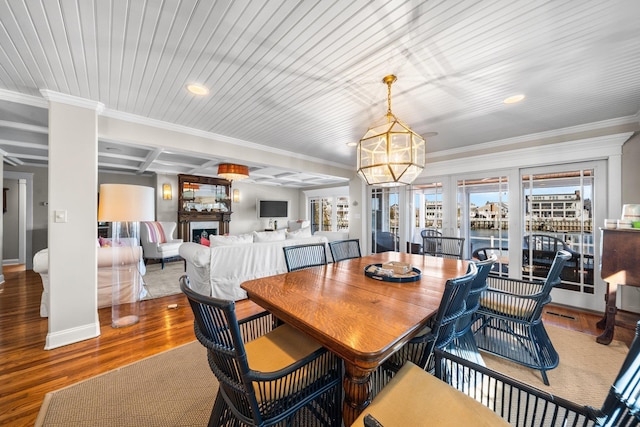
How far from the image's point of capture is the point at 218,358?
1.04 m

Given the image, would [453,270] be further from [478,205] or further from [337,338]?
[478,205]

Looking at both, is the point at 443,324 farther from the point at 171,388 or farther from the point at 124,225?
the point at 124,225

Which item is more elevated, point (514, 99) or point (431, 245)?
point (514, 99)

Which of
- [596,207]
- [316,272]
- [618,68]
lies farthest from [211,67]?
[596,207]

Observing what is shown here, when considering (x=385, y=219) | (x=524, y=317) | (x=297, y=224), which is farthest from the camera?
(x=297, y=224)

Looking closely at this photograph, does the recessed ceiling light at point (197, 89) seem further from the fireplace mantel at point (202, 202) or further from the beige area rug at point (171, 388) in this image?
the fireplace mantel at point (202, 202)

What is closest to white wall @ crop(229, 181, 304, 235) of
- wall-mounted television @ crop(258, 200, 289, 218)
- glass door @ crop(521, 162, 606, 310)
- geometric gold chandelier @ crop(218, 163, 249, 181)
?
wall-mounted television @ crop(258, 200, 289, 218)

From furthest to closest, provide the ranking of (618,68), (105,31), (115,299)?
1. (115,299)
2. (618,68)
3. (105,31)

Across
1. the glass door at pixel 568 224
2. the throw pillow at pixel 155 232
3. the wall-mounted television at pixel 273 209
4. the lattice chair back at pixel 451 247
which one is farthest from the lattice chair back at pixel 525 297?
the wall-mounted television at pixel 273 209

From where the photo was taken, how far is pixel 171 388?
1771 mm

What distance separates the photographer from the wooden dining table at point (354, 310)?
97cm

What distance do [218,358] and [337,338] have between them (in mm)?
518

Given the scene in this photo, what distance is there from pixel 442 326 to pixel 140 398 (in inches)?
79.4

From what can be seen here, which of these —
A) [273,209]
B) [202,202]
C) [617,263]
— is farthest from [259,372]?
[273,209]
